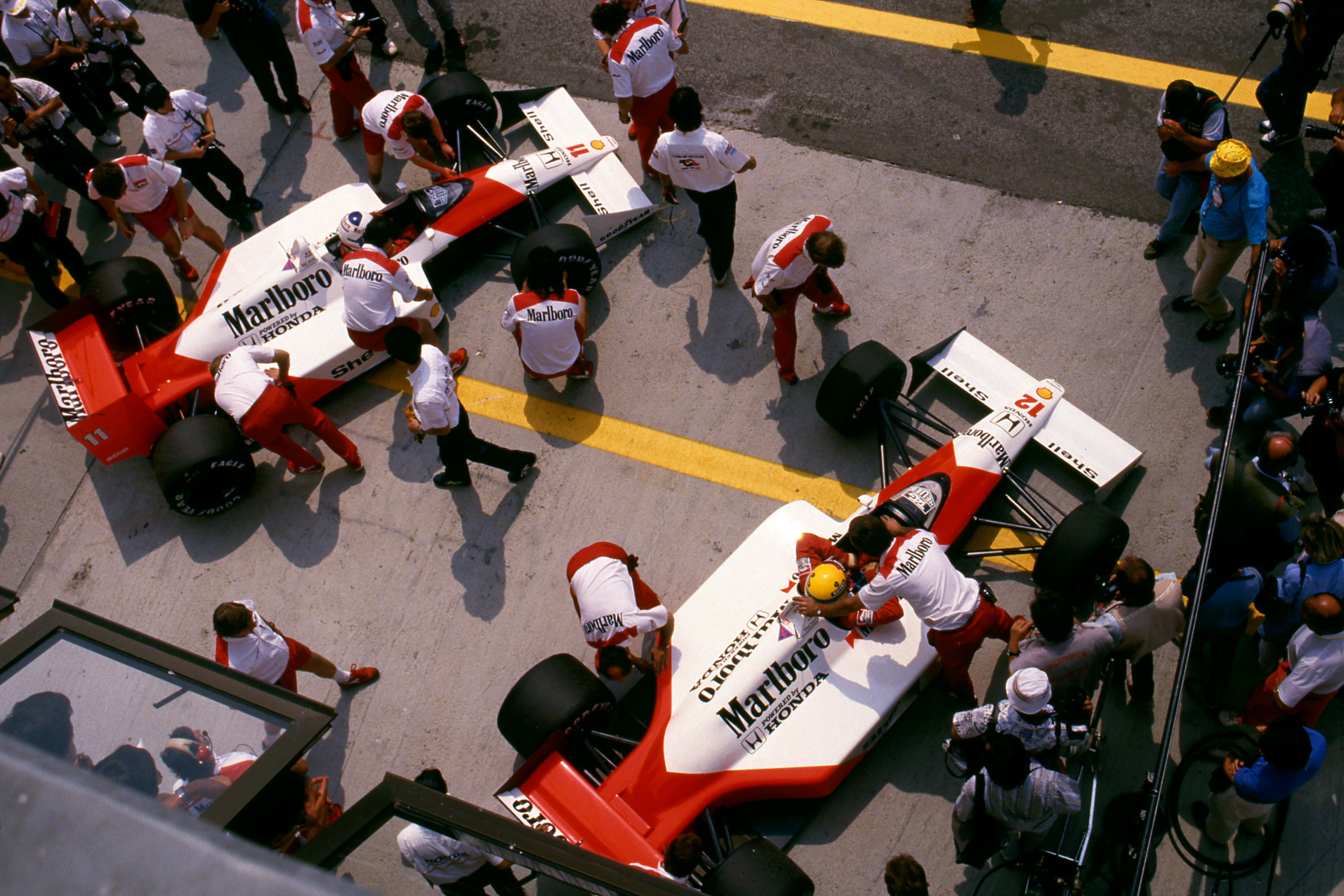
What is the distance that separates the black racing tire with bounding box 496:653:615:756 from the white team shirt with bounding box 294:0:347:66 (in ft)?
17.7

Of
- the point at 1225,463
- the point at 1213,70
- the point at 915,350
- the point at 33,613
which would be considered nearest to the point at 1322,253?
the point at 1225,463

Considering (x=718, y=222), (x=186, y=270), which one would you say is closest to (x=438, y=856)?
(x=718, y=222)

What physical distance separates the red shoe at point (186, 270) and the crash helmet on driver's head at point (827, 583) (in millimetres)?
5752

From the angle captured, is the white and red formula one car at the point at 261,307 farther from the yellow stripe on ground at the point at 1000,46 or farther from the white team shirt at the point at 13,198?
the yellow stripe on ground at the point at 1000,46

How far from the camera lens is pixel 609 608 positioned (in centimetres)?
520

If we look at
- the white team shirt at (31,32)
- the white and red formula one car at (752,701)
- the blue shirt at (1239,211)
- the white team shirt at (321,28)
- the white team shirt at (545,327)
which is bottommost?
the white and red formula one car at (752,701)

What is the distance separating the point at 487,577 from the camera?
250 inches

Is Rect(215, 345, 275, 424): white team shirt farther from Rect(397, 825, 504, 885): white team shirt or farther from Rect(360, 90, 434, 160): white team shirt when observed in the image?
Rect(397, 825, 504, 885): white team shirt

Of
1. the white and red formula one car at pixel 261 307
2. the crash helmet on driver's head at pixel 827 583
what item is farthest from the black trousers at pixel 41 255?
the crash helmet on driver's head at pixel 827 583

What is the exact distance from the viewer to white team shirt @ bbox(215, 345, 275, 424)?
6.13m

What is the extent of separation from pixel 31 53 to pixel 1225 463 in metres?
9.42

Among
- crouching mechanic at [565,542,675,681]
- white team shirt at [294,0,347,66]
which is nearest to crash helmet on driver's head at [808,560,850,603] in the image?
crouching mechanic at [565,542,675,681]

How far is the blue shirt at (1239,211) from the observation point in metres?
5.79

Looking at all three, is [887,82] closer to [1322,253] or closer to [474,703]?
[1322,253]
